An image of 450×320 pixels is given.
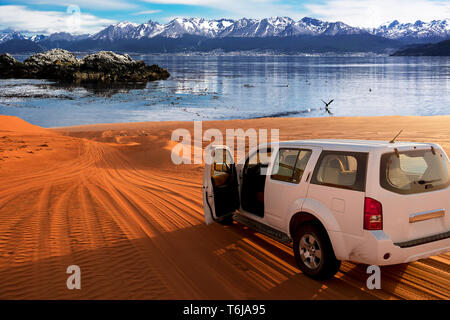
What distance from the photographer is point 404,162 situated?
5.62m

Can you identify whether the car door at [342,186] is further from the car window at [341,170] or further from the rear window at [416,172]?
the rear window at [416,172]

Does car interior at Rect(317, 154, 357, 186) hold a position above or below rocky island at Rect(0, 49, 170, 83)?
below

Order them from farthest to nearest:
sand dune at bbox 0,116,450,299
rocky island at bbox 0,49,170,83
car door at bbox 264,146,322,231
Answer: rocky island at bbox 0,49,170,83
car door at bbox 264,146,322,231
sand dune at bbox 0,116,450,299

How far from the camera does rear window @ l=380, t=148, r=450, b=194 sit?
4.86m

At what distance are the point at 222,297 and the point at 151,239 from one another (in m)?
2.57

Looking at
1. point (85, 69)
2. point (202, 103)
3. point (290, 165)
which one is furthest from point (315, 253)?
point (85, 69)

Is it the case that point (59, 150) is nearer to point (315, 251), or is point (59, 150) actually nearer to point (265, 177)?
point (265, 177)

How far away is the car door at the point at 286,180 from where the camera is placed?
224 inches

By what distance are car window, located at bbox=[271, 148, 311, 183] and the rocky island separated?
2836 inches

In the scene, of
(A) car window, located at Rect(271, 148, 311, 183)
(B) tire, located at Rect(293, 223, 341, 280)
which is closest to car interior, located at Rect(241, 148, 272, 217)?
(A) car window, located at Rect(271, 148, 311, 183)

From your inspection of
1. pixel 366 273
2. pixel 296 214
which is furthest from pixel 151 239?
pixel 366 273

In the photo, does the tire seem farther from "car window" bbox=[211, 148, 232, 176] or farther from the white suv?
"car window" bbox=[211, 148, 232, 176]

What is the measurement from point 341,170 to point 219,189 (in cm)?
253
